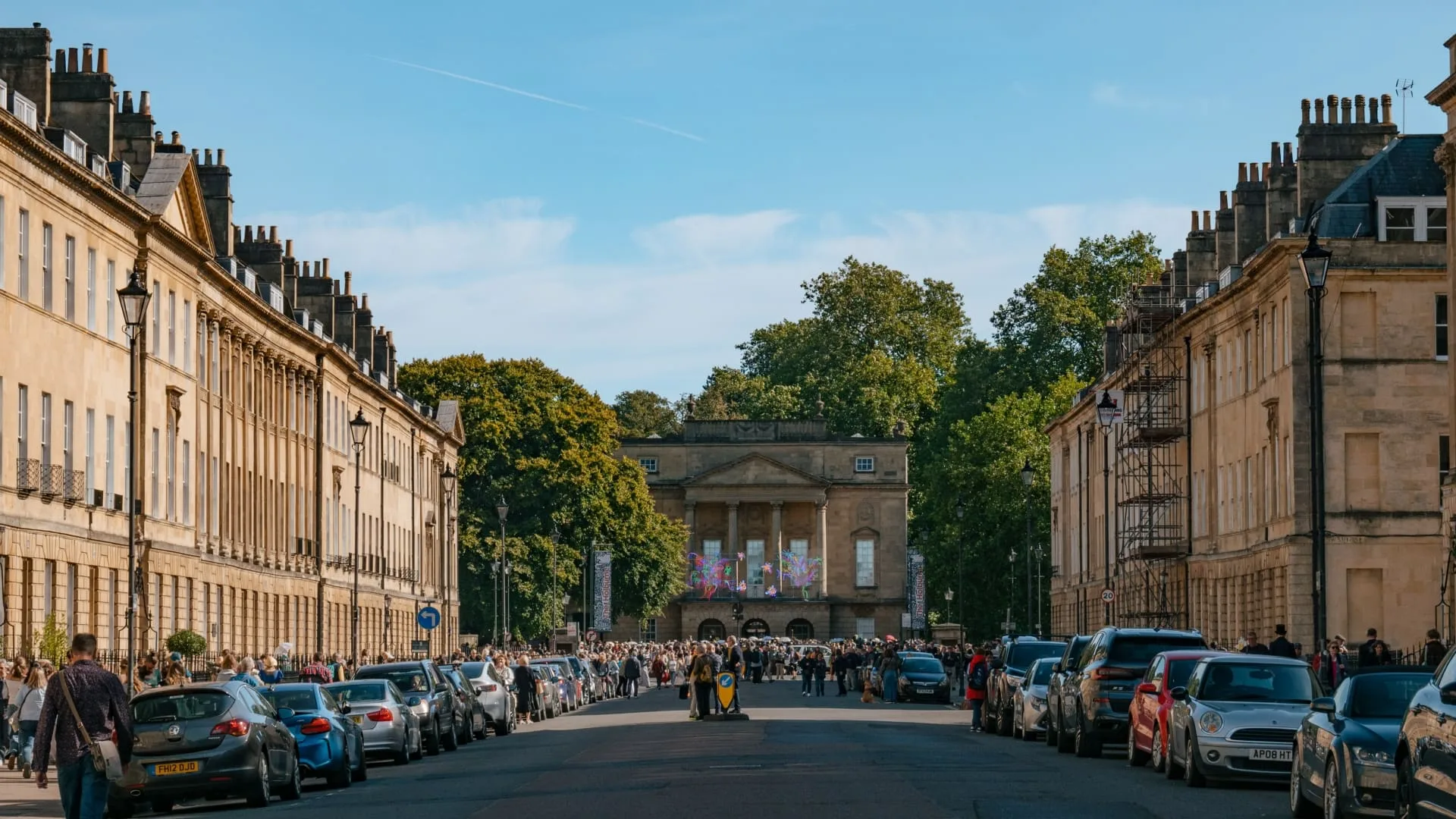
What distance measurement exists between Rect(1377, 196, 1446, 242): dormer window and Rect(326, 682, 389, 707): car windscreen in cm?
3424

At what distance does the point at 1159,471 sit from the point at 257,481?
105 ft

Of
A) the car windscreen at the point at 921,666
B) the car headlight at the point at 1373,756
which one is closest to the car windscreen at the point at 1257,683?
the car headlight at the point at 1373,756

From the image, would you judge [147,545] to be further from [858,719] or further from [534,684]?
[858,719]

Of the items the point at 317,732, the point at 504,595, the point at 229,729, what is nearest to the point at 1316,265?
the point at 317,732

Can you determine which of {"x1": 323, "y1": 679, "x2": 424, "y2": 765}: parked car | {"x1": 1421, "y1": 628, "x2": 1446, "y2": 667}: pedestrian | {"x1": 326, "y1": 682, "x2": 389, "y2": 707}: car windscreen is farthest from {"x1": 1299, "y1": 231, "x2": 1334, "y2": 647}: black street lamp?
{"x1": 326, "y1": 682, "x2": 389, "y2": 707}: car windscreen

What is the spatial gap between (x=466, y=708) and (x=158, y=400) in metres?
17.1

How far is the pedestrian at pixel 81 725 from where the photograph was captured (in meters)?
19.6

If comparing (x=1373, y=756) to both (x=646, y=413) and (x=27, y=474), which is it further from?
(x=646, y=413)

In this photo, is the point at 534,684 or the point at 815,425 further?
the point at 815,425

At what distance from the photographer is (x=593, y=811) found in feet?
70.9

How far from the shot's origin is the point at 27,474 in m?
46.1

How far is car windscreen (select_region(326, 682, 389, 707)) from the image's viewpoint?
3541 centimetres

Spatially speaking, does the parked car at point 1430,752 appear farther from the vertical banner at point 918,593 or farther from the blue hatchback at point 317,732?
the vertical banner at point 918,593

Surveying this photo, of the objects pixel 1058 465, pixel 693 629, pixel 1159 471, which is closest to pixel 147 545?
pixel 1159 471
